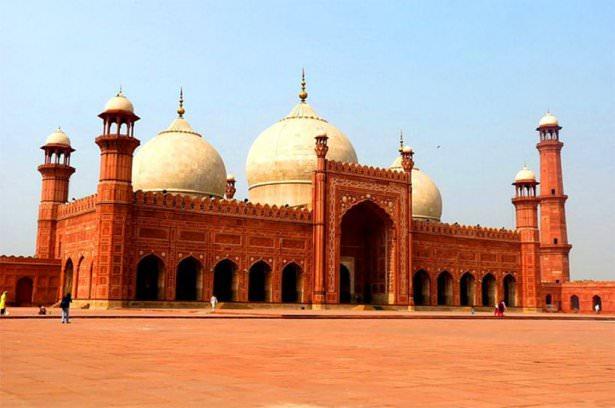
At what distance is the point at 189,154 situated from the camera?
29.6m

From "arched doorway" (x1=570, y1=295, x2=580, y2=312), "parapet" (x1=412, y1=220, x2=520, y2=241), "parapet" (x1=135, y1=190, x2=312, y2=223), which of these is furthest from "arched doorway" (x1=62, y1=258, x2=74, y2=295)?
"arched doorway" (x1=570, y1=295, x2=580, y2=312)

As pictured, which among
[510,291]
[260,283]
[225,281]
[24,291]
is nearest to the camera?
[24,291]

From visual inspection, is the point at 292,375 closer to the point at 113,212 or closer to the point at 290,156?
the point at 113,212

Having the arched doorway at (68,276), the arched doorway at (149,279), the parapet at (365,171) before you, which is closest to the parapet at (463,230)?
the parapet at (365,171)

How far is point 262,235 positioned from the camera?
87.2 ft

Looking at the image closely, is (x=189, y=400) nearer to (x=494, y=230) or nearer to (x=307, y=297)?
(x=307, y=297)

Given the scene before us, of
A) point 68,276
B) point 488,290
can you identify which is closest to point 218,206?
point 68,276

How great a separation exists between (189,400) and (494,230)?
3213 centimetres

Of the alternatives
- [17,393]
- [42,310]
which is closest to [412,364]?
[17,393]

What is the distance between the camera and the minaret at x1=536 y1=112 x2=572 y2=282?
1636 inches

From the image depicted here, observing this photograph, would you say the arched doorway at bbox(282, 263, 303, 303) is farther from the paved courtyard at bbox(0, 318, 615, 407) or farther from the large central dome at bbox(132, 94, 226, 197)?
the paved courtyard at bbox(0, 318, 615, 407)

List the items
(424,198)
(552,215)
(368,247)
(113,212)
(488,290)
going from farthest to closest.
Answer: (552,215) < (424,198) < (488,290) < (368,247) < (113,212)

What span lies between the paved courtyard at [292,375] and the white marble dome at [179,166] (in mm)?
21081

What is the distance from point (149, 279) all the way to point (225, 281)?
132 inches
